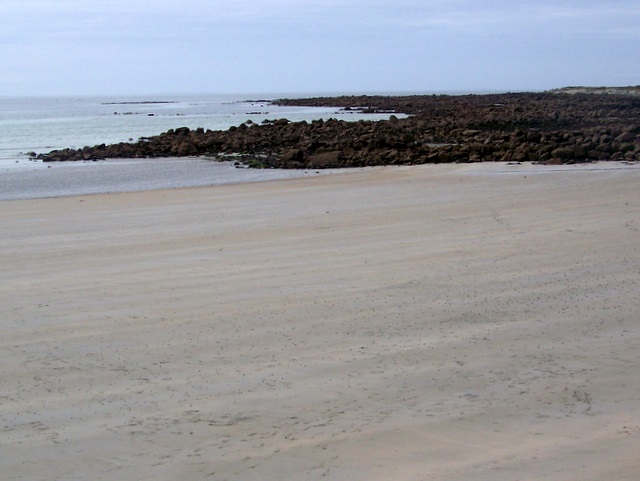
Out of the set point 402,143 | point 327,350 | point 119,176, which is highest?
point 402,143

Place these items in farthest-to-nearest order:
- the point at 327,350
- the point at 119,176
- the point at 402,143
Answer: the point at 402,143, the point at 119,176, the point at 327,350

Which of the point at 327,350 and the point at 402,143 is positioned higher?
the point at 402,143

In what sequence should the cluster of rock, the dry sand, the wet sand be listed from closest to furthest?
1. the dry sand
2. the wet sand
3. the cluster of rock

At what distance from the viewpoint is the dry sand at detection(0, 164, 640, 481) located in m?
3.69

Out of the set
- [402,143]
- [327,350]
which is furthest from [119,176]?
[327,350]

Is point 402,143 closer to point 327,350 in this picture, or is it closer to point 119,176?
point 119,176

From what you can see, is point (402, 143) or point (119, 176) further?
point (402, 143)

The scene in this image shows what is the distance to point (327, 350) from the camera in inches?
205

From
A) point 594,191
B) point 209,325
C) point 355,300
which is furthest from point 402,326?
point 594,191

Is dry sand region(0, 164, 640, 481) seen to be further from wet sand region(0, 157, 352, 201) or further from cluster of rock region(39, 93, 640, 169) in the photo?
cluster of rock region(39, 93, 640, 169)

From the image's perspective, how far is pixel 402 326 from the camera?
225 inches

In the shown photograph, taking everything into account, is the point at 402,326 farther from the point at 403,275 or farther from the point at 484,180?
the point at 484,180

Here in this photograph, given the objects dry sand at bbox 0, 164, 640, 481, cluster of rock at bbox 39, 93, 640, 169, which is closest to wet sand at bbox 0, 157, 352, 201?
cluster of rock at bbox 39, 93, 640, 169

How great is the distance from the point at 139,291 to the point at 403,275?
7.61 ft
